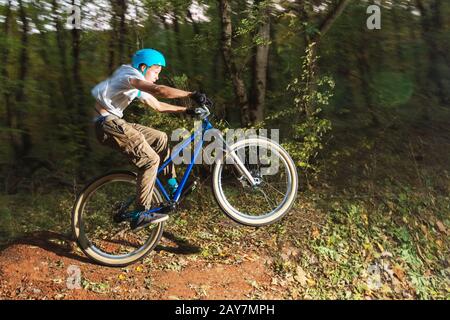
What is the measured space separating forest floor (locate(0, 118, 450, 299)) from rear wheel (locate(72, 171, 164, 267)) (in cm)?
18

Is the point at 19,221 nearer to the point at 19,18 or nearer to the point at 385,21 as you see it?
the point at 19,18

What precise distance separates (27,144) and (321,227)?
230 inches

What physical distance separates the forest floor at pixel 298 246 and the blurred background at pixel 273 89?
4 centimetres

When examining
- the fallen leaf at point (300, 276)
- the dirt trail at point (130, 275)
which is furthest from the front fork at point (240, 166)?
the fallen leaf at point (300, 276)

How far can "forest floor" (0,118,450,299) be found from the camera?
439 centimetres

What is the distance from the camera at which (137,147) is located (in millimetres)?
4066

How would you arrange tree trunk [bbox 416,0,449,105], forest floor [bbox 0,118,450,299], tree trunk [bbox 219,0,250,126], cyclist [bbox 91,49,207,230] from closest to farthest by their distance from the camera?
cyclist [bbox 91,49,207,230] < forest floor [bbox 0,118,450,299] < tree trunk [bbox 219,0,250,126] < tree trunk [bbox 416,0,449,105]

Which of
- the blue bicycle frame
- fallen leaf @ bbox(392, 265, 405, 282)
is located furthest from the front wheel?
fallen leaf @ bbox(392, 265, 405, 282)

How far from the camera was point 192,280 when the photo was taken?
14.7ft

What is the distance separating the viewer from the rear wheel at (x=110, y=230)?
440cm

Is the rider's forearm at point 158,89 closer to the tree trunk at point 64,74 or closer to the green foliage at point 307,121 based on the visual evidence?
the green foliage at point 307,121

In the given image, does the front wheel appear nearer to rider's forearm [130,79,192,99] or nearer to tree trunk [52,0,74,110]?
rider's forearm [130,79,192,99]

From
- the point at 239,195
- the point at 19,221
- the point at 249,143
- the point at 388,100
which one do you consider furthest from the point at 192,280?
the point at 388,100

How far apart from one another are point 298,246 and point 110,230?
86.3 inches
